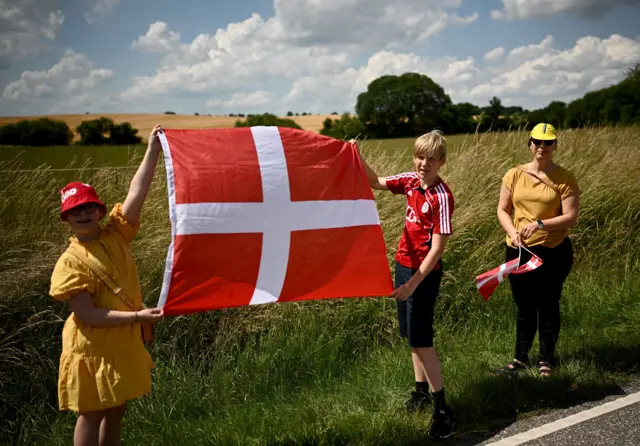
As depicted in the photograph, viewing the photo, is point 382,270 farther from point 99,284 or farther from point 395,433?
point 99,284

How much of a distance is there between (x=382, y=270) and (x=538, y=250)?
1.42 metres

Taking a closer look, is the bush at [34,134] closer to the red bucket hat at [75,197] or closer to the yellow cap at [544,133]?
the red bucket hat at [75,197]

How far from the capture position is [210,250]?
9.52 feet

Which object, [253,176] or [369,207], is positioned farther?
[369,207]

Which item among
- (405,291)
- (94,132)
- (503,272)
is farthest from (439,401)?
(94,132)

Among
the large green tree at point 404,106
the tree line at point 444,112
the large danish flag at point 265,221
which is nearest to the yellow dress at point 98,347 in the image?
the large danish flag at point 265,221

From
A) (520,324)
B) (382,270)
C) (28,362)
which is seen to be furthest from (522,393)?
(28,362)

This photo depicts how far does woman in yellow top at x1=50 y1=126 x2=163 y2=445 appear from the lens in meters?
2.48

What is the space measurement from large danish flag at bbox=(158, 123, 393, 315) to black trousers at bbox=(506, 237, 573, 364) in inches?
54.5

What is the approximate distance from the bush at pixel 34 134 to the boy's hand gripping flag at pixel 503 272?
587 centimetres

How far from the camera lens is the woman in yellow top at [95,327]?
2.48 meters

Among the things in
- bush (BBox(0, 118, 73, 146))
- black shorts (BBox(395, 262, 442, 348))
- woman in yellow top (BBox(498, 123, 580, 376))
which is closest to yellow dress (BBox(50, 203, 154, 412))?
black shorts (BBox(395, 262, 442, 348))

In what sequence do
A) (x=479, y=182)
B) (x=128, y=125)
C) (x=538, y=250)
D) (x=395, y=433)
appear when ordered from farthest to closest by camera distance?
(x=128, y=125)
(x=479, y=182)
(x=538, y=250)
(x=395, y=433)

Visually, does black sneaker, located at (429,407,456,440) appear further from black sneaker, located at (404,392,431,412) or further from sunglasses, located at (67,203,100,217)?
sunglasses, located at (67,203,100,217)
